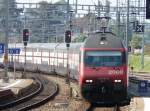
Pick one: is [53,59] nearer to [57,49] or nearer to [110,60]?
[57,49]

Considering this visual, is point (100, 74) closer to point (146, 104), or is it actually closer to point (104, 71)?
point (104, 71)

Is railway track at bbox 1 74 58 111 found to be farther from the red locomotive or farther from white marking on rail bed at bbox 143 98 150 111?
white marking on rail bed at bbox 143 98 150 111

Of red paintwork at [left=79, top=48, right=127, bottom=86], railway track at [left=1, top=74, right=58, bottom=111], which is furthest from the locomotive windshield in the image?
railway track at [left=1, top=74, right=58, bottom=111]

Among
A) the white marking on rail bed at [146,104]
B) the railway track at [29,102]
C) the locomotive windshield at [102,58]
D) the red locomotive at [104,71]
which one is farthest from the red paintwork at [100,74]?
the railway track at [29,102]

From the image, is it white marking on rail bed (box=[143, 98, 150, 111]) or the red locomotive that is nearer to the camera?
white marking on rail bed (box=[143, 98, 150, 111])

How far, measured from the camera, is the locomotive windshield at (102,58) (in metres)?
23.3

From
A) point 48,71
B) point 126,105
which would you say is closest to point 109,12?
point 48,71

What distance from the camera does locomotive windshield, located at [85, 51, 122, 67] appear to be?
23.3m

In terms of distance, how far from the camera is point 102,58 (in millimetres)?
23375

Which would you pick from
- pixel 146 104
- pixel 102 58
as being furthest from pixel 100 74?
pixel 146 104

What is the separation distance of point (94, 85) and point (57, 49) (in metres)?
24.1

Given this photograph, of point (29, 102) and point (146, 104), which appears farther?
point (29, 102)

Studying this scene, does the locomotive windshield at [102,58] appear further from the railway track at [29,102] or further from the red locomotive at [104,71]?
the railway track at [29,102]

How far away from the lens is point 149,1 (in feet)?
70.6
